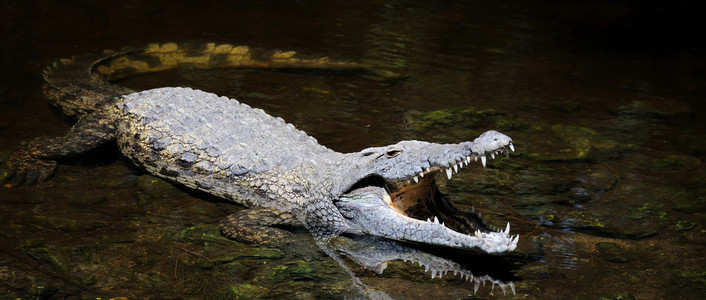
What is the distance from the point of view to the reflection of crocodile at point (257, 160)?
12.9ft

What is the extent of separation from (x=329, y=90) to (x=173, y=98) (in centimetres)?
210

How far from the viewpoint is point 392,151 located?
4129mm

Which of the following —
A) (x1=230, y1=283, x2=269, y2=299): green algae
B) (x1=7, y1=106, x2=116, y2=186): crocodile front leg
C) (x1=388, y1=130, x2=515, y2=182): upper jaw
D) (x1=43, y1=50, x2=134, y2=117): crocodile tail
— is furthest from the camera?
(x1=43, y1=50, x2=134, y2=117): crocodile tail

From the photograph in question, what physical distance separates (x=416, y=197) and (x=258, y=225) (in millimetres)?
997

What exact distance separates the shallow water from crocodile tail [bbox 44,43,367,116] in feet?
0.67

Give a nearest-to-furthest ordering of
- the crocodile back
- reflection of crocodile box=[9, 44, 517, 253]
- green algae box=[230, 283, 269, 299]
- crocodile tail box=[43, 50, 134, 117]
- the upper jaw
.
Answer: green algae box=[230, 283, 269, 299]
the upper jaw
reflection of crocodile box=[9, 44, 517, 253]
the crocodile back
crocodile tail box=[43, 50, 134, 117]

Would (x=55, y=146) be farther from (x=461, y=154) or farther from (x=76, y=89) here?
(x=461, y=154)

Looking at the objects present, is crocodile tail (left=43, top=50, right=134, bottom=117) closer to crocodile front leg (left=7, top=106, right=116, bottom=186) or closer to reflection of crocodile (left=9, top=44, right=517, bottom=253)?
reflection of crocodile (left=9, top=44, right=517, bottom=253)

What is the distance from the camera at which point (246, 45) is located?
8234 millimetres

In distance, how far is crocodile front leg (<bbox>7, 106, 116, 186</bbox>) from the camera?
4777 millimetres

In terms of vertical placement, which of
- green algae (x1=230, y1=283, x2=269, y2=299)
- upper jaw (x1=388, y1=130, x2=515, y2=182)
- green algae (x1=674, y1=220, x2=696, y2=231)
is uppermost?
upper jaw (x1=388, y1=130, x2=515, y2=182)

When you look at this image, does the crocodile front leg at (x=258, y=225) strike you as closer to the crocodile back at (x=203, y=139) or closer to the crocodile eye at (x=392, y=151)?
the crocodile back at (x=203, y=139)

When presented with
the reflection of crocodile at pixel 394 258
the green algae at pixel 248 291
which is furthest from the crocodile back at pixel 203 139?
the green algae at pixel 248 291

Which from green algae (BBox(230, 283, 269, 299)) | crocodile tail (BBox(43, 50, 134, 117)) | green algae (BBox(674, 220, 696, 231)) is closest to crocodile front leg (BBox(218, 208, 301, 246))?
green algae (BBox(230, 283, 269, 299))
